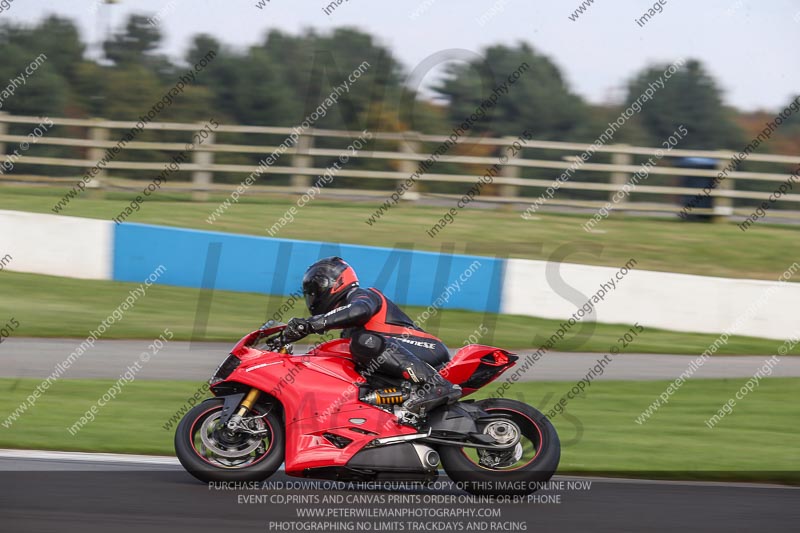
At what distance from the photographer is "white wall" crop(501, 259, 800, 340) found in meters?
14.5

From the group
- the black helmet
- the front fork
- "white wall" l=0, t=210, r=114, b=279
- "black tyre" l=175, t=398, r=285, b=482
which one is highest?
the black helmet

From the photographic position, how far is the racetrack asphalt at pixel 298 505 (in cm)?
582

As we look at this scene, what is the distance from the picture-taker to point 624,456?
836 centimetres

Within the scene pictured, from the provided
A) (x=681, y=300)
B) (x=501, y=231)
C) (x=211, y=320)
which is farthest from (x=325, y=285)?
(x=501, y=231)

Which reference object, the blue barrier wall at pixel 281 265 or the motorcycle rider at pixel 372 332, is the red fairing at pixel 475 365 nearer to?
the motorcycle rider at pixel 372 332

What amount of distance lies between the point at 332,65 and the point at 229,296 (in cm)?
1133

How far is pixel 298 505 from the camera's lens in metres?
6.27

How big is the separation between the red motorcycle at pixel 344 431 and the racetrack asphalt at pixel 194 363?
176 inches

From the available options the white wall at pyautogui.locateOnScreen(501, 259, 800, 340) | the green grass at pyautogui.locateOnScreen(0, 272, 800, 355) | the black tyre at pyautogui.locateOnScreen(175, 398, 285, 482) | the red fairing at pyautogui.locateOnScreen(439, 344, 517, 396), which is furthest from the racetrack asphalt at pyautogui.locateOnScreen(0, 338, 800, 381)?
the red fairing at pyautogui.locateOnScreen(439, 344, 517, 396)

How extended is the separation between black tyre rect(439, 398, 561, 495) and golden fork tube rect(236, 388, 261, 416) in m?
1.24

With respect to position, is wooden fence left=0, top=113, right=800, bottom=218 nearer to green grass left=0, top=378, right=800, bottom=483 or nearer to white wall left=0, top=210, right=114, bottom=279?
white wall left=0, top=210, right=114, bottom=279

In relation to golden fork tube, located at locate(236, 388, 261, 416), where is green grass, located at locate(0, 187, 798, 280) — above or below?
below

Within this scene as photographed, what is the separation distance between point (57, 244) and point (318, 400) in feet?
35.2

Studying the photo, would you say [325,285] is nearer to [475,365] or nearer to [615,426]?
[475,365]
